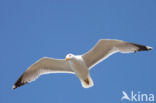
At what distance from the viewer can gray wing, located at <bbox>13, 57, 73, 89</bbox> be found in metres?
10.0

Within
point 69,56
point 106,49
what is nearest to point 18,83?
point 69,56

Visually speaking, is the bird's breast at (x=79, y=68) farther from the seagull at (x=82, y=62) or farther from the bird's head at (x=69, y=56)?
the bird's head at (x=69, y=56)

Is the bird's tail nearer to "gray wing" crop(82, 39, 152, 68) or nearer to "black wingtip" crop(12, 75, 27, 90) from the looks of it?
"gray wing" crop(82, 39, 152, 68)

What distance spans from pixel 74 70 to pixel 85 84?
414mm

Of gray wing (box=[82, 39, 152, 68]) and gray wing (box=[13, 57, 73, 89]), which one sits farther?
gray wing (box=[13, 57, 73, 89])

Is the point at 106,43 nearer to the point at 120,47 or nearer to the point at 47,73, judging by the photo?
the point at 120,47

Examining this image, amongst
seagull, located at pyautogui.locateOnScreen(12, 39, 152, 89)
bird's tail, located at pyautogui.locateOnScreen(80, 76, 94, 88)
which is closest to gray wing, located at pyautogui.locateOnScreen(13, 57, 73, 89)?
seagull, located at pyautogui.locateOnScreen(12, 39, 152, 89)

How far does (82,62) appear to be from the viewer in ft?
31.6

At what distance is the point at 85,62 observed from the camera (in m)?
9.84

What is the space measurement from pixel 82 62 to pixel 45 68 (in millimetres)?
1015

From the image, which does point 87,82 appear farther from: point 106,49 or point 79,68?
point 106,49

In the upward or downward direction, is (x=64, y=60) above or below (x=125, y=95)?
above

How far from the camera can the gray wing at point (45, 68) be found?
10000mm

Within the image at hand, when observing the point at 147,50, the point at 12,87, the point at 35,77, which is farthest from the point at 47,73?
the point at 147,50
